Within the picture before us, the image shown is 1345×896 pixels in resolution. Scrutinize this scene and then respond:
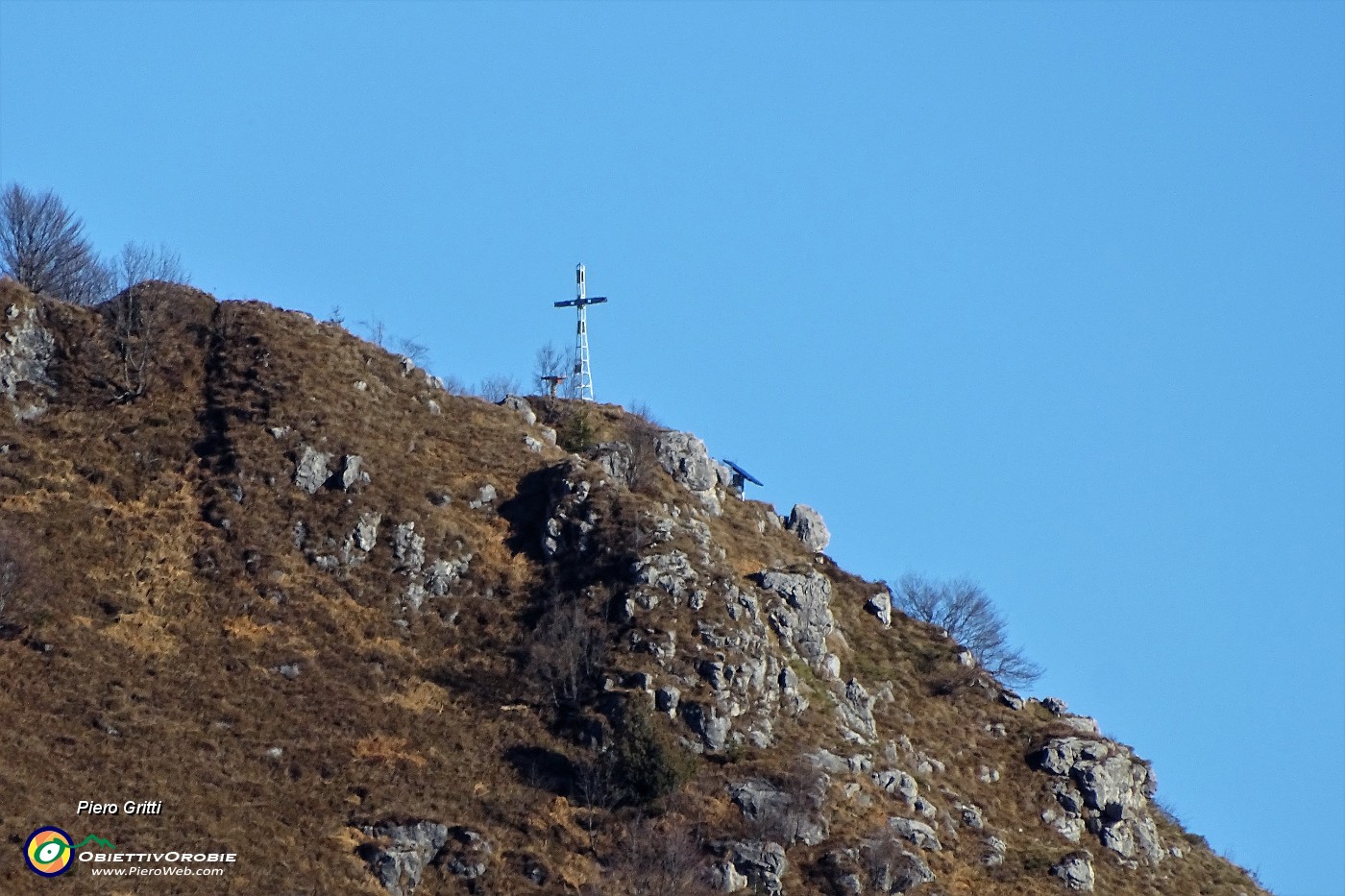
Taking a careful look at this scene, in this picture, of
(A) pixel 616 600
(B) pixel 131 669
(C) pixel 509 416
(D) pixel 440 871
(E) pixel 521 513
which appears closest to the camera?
(D) pixel 440 871

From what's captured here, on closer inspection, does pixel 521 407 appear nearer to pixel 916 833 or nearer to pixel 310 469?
pixel 310 469

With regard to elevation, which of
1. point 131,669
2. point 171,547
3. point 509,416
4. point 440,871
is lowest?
point 440,871

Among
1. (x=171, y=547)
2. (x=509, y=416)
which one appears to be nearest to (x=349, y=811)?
(x=171, y=547)

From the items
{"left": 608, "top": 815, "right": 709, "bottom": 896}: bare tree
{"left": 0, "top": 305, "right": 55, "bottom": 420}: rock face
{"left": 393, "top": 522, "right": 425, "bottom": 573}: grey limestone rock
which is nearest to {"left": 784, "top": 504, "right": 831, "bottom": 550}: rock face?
{"left": 393, "top": 522, "right": 425, "bottom": 573}: grey limestone rock

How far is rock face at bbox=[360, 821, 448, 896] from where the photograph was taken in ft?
250

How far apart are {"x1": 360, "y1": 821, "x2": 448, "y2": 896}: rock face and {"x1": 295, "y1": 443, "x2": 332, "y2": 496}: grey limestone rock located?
69.6 ft

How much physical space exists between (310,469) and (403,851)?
23.5 meters

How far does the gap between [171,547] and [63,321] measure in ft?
52.8

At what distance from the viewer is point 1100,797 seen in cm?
9188

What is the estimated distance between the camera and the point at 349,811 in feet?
259

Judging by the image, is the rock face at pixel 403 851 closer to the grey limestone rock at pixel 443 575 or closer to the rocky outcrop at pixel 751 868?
the rocky outcrop at pixel 751 868

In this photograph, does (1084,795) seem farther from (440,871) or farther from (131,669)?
(131,669)

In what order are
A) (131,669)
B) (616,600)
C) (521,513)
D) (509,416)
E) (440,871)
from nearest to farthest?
(440,871)
(131,669)
(616,600)
(521,513)
(509,416)

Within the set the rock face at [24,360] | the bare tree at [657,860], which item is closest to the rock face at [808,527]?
the bare tree at [657,860]
